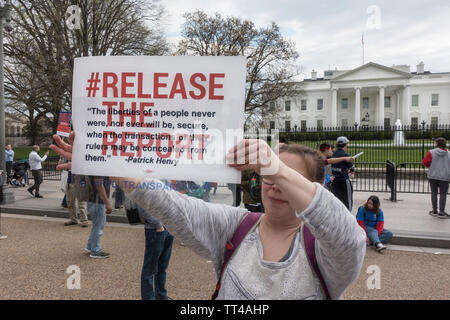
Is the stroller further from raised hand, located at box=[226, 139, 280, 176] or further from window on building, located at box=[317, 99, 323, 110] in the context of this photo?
window on building, located at box=[317, 99, 323, 110]

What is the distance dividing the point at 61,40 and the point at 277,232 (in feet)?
50.8

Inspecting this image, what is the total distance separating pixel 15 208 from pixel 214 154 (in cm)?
943

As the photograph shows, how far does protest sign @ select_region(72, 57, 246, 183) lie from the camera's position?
53.2 inches

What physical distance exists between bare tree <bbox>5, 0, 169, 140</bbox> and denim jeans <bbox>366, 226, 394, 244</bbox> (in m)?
11.1

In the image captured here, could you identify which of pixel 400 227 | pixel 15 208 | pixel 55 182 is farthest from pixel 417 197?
pixel 55 182

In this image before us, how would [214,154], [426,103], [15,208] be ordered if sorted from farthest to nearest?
[426,103] → [15,208] → [214,154]

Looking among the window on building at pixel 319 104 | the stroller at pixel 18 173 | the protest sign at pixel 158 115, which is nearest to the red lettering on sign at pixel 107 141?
the protest sign at pixel 158 115

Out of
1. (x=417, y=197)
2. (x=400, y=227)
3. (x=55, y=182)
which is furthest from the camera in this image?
(x=55, y=182)

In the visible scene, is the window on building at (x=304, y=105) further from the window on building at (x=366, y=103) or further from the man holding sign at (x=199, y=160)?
the man holding sign at (x=199, y=160)

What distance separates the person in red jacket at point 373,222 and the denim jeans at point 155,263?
3620 mm

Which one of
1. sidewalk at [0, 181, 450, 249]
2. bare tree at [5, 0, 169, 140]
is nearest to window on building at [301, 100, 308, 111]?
bare tree at [5, 0, 169, 140]

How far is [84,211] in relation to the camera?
7.40 meters
